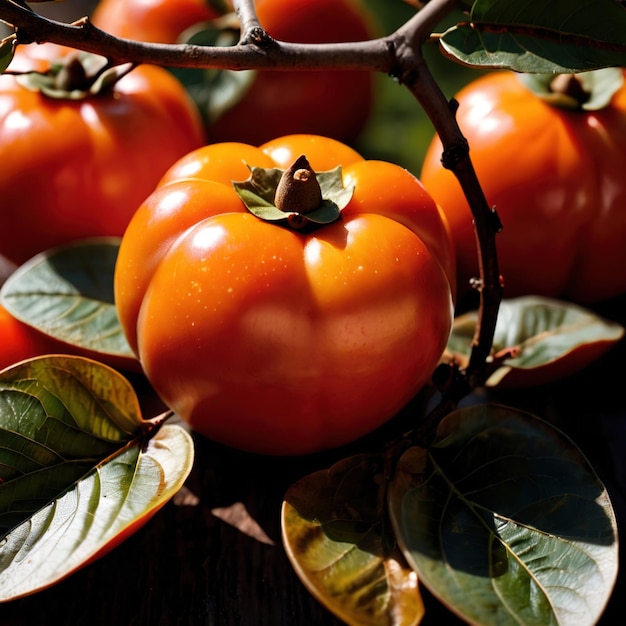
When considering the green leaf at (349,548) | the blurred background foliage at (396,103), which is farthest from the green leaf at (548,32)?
the blurred background foliage at (396,103)

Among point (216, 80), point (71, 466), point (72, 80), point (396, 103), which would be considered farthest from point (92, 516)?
point (396, 103)

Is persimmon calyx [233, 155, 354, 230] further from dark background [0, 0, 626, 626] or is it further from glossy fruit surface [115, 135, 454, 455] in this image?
dark background [0, 0, 626, 626]

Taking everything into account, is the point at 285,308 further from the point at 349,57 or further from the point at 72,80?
the point at 72,80

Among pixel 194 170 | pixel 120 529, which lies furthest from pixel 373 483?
pixel 194 170

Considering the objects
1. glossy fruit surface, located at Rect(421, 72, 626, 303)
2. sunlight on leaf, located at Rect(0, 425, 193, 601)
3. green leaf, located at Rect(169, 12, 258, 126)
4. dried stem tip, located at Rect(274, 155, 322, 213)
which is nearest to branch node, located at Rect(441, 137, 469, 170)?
dried stem tip, located at Rect(274, 155, 322, 213)

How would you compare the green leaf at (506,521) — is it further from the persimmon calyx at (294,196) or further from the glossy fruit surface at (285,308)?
the persimmon calyx at (294,196)

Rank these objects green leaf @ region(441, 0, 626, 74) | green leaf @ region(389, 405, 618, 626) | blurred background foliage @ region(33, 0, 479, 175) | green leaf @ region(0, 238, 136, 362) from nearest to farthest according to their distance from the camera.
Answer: green leaf @ region(389, 405, 618, 626), green leaf @ region(441, 0, 626, 74), green leaf @ region(0, 238, 136, 362), blurred background foliage @ region(33, 0, 479, 175)
